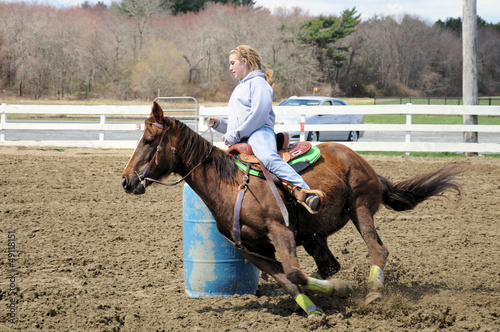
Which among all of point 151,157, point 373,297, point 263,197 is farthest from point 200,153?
point 373,297

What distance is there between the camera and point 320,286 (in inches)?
162

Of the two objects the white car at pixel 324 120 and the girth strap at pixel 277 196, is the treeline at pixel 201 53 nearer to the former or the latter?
the white car at pixel 324 120

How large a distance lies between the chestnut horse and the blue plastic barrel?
45cm

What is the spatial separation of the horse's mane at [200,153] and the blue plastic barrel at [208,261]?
2.12 feet

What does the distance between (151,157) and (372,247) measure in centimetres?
215

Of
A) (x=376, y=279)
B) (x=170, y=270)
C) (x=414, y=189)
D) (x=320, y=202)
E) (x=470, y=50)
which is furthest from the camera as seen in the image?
(x=470, y=50)

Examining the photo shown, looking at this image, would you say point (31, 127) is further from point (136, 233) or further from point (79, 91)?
point (79, 91)

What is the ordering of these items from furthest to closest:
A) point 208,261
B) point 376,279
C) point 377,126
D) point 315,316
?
point 377,126
point 208,261
point 376,279
point 315,316

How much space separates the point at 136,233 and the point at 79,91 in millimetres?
43683

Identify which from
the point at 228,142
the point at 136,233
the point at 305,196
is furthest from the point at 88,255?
the point at 305,196

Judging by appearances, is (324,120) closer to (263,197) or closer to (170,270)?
(170,270)

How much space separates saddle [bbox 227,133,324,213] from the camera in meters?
4.18

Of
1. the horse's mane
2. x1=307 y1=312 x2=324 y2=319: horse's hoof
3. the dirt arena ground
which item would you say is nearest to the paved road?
the dirt arena ground

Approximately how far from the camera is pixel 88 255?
6.05 meters
